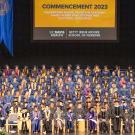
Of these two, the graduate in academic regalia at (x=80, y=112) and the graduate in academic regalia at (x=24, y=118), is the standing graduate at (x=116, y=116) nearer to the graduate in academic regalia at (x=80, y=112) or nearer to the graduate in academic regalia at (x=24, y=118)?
the graduate in academic regalia at (x=80, y=112)

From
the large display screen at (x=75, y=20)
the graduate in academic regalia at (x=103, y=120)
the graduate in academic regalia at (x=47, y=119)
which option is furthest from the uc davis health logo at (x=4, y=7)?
the graduate in academic regalia at (x=103, y=120)

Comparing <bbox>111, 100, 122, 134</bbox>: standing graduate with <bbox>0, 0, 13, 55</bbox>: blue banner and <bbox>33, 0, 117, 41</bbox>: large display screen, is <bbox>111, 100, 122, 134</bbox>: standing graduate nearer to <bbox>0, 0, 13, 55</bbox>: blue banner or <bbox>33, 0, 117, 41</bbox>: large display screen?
<bbox>33, 0, 117, 41</bbox>: large display screen

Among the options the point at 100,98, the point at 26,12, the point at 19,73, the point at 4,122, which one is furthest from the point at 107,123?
the point at 26,12

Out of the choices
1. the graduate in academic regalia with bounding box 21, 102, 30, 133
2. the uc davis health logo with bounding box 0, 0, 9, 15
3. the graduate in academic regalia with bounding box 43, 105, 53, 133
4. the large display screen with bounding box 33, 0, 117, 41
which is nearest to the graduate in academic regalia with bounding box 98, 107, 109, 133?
the graduate in academic regalia with bounding box 43, 105, 53, 133

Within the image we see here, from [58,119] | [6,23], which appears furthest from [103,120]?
[6,23]

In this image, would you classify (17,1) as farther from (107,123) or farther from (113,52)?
(107,123)

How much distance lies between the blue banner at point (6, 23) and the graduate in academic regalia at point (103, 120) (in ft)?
22.6

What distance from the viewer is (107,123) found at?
933 inches

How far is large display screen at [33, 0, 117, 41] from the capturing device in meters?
29.3

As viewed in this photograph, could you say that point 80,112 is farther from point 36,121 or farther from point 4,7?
point 4,7

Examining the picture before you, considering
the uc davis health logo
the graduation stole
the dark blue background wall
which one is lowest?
the graduation stole

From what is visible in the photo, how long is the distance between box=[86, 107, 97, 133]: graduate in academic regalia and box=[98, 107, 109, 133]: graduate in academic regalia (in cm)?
17

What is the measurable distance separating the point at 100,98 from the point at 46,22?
210 inches

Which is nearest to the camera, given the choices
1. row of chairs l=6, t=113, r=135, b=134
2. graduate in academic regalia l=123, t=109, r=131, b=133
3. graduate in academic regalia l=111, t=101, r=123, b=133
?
row of chairs l=6, t=113, r=135, b=134
